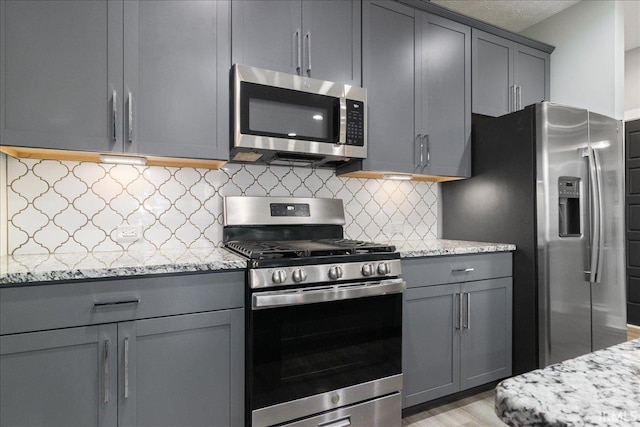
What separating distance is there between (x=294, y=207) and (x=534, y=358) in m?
1.76

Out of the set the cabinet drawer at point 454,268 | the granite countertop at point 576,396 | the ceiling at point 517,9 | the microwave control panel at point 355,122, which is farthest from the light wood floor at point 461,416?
the ceiling at point 517,9

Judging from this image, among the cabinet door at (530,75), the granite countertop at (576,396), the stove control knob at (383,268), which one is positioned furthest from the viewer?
the cabinet door at (530,75)

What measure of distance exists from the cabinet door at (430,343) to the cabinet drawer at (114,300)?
1.01 meters

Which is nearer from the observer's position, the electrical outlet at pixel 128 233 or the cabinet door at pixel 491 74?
the electrical outlet at pixel 128 233

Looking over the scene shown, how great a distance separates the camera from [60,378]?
1.29 m

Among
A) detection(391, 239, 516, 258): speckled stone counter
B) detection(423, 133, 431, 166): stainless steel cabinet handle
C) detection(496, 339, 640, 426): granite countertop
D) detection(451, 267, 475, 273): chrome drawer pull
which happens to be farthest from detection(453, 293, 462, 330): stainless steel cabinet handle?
detection(496, 339, 640, 426): granite countertop

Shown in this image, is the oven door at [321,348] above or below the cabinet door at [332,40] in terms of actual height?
below

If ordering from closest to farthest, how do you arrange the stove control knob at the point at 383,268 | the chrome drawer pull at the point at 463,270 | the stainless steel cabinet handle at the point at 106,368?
the stainless steel cabinet handle at the point at 106,368 < the stove control knob at the point at 383,268 < the chrome drawer pull at the point at 463,270

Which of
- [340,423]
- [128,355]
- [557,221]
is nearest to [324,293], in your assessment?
[340,423]

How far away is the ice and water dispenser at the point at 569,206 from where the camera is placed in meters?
2.28

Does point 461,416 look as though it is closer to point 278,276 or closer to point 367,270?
point 367,270

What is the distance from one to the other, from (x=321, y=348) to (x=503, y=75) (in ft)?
8.09

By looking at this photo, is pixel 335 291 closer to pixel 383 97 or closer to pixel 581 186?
pixel 383 97

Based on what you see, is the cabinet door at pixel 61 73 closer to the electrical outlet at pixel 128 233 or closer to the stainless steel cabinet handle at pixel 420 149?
the electrical outlet at pixel 128 233
